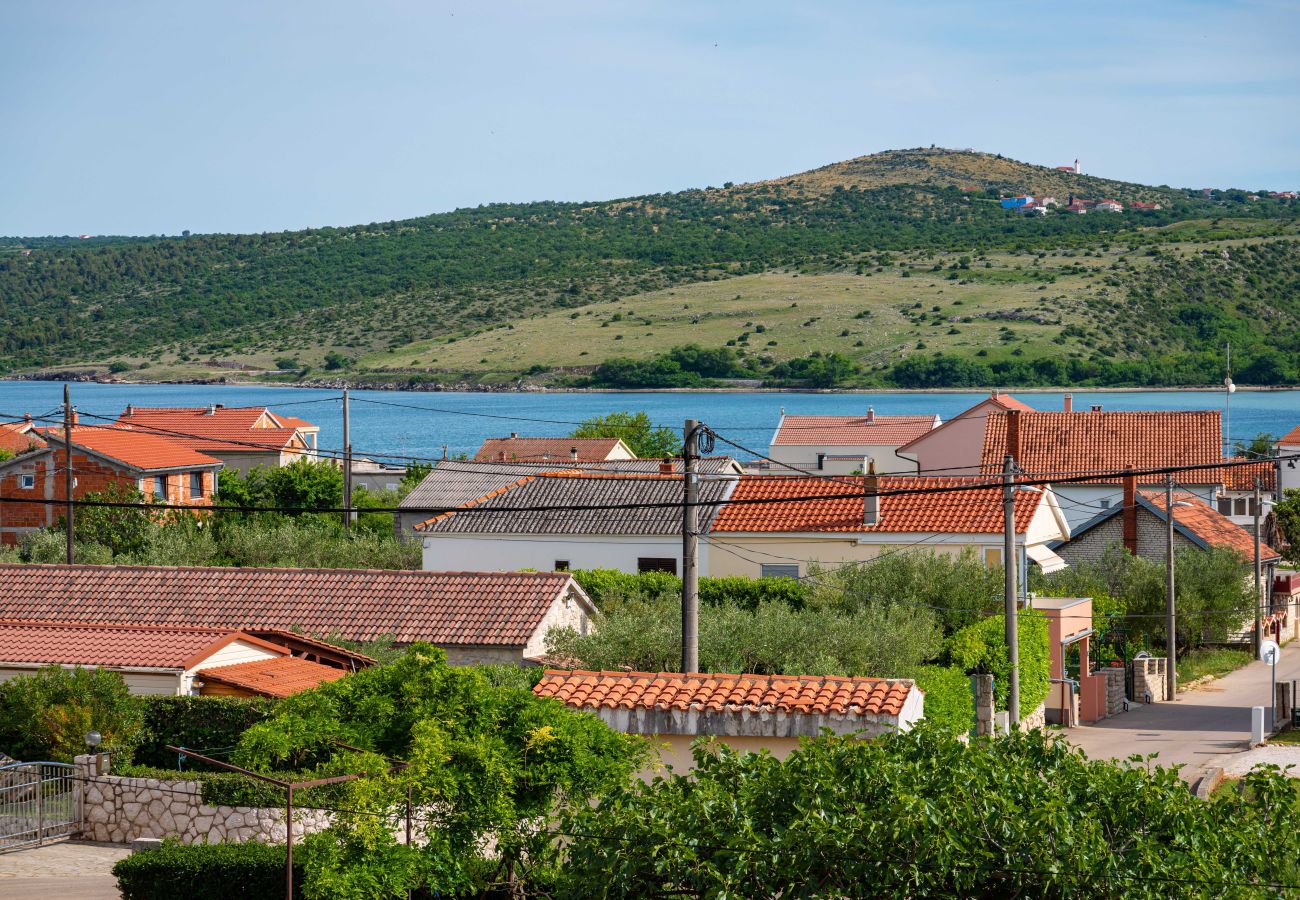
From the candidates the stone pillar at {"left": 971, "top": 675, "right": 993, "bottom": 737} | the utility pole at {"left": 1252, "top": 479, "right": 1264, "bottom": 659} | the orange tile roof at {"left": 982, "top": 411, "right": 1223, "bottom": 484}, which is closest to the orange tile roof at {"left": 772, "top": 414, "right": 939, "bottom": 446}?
the orange tile roof at {"left": 982, "top": 411, "right": 1223, "bottom": 484}

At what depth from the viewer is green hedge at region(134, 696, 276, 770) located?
21.1m

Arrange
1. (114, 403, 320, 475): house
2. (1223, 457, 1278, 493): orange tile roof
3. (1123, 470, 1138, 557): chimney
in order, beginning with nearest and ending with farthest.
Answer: (1123, 470, 1138, 557): chimney → (1223, 457, 1278, 493): orange tile roof → (114, 403, 320, 475): house

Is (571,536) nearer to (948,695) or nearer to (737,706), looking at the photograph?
(948,695)

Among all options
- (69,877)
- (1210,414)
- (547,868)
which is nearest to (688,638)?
(547,868)

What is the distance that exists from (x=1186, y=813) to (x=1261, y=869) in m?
0.59

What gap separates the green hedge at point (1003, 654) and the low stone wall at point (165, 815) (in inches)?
480

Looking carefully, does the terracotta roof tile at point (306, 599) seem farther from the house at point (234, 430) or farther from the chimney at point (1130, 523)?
the house at point (234, 430)

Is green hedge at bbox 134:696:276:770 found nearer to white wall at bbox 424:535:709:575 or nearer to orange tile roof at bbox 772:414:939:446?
white wall at bbox 424:535:709:575

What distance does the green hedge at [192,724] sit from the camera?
69.2 ft

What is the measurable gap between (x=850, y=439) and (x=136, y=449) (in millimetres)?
36771

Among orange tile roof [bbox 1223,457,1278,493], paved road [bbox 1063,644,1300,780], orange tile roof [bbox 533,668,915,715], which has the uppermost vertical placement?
orange tile roof [bbox 533,668,915,715]

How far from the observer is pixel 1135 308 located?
184500 millimetres

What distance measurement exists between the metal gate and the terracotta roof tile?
744 cm

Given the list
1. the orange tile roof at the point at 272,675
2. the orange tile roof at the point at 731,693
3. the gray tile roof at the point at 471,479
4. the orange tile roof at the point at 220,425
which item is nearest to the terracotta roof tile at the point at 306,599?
the orange tile roof at the point at 272,675
